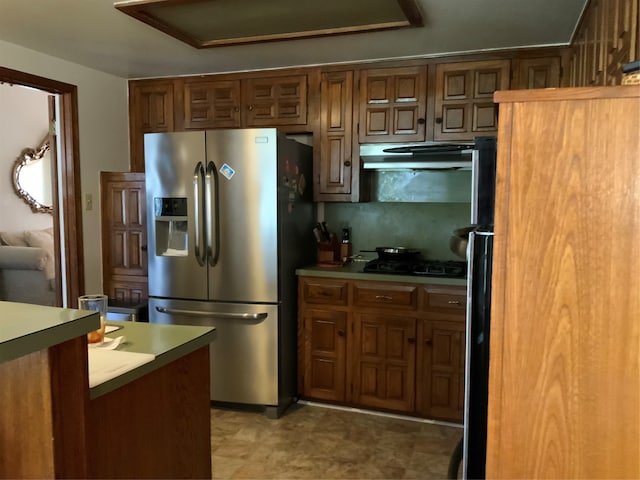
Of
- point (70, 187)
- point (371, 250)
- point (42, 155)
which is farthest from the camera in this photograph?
point (42, 155)

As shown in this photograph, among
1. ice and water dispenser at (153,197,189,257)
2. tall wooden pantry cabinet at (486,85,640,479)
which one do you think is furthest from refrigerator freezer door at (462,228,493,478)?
ice and water dispenser at (153,197,189,257)

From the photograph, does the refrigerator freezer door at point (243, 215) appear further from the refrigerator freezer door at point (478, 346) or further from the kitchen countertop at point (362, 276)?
the refrigerator freezer door at point (478, 346)

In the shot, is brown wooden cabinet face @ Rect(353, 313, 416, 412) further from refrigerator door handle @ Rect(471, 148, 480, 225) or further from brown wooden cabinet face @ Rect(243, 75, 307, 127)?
refrigerator door handle @ Rect(471, 148, 480, 225)

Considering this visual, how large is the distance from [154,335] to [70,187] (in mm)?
2141

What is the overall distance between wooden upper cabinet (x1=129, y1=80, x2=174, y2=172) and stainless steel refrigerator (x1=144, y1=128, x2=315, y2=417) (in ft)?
1.93

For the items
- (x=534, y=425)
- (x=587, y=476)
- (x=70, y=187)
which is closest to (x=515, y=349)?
(x=534, y=425)

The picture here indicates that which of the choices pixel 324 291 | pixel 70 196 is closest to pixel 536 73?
pixel 324 291

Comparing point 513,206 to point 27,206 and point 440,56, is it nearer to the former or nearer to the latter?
point 440,56

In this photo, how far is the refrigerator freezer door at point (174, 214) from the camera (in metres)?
3.09

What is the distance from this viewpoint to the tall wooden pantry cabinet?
1.00m

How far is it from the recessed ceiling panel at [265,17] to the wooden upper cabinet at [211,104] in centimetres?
72

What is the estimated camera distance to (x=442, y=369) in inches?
116

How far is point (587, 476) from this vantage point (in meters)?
1.06

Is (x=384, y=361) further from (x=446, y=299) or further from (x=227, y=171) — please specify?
(x=227, y=171)
